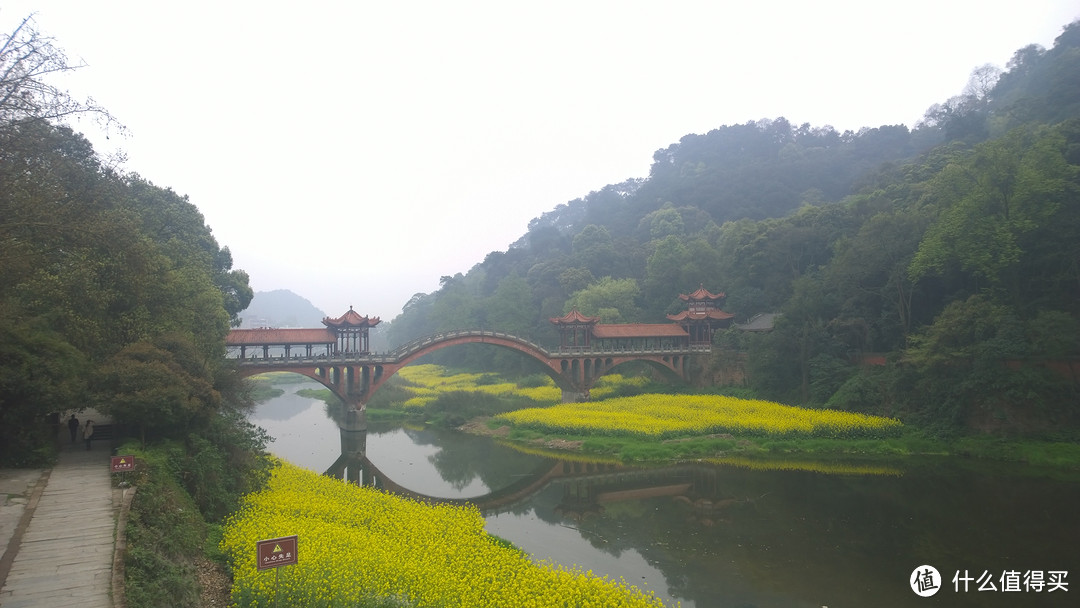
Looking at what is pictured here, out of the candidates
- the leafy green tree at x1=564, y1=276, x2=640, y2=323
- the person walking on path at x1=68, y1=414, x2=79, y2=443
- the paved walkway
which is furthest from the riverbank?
the leafy green tree at x1=564, y1=276, x2=640, y2=323

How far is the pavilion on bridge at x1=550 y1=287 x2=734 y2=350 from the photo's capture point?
47.9m

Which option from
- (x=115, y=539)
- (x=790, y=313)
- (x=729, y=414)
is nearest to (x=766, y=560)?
(x=115, y=539)

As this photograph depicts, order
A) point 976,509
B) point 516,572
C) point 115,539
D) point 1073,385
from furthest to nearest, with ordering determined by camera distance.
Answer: point 1073,385, point 976,509, point 516,572, point 115,539

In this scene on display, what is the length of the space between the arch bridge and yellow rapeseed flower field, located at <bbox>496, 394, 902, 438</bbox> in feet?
14.6

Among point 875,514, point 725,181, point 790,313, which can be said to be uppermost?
point 725,181

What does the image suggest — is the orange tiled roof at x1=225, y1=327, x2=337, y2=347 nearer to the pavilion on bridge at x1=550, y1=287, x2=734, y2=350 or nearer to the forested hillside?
the forested hillside

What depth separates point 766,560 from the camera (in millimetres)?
16484

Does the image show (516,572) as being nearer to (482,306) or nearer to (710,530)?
(710,530)

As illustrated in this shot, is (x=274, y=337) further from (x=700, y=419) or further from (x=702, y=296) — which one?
(x=702, y=296)

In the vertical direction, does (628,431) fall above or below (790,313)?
below

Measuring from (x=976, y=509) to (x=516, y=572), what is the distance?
16.7m
